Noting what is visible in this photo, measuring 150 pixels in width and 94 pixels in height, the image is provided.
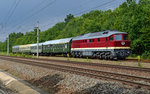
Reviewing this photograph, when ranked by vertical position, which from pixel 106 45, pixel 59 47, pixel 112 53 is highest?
pixel 59 47

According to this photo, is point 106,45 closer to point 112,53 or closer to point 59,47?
point 112,53

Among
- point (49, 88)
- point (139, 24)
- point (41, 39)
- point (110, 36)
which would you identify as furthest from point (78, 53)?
point (41, 39)

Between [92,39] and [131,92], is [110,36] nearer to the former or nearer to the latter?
[92,39]

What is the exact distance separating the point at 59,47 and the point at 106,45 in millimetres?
15993

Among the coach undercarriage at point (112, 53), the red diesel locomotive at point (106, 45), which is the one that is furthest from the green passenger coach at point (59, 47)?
the coach undercarriage at point (112, 53)

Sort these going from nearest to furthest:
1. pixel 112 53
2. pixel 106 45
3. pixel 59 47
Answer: pixel 112 53, pixel 106 45, pixel 59 47

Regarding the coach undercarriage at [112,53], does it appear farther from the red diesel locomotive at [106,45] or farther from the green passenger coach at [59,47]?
the green passenger coach at [59,47]

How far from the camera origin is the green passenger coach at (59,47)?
110 feet

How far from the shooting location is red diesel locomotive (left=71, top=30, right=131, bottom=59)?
2122cm

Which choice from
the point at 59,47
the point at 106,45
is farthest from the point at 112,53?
the point at 59,47

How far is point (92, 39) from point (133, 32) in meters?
11.3

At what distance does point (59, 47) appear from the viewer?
36.4 meters

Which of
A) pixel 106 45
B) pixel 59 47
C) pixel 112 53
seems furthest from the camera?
pixel 59 47

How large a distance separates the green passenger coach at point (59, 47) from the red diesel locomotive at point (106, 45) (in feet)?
17.3
